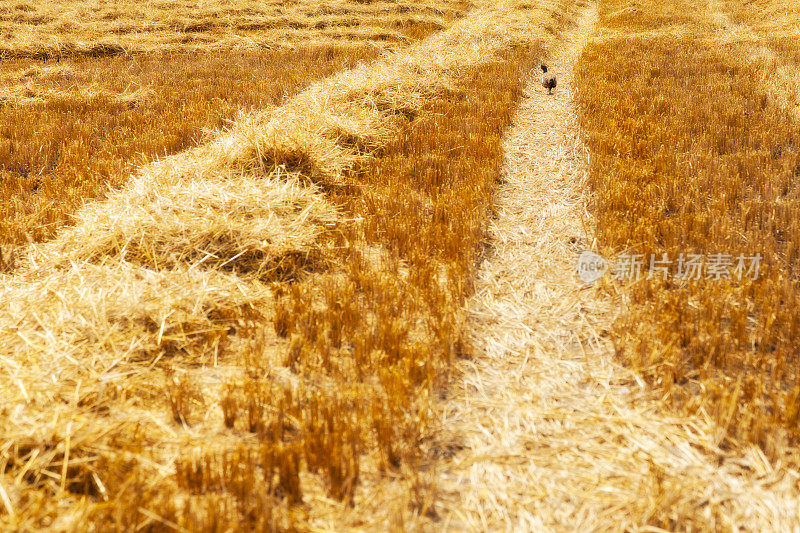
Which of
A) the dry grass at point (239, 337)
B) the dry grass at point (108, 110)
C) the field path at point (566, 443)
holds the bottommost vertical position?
the field path at point (566, 443)

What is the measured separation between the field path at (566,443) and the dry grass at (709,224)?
0.17 meters

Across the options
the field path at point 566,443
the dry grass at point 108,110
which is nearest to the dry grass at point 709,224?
the field path at point 566,443

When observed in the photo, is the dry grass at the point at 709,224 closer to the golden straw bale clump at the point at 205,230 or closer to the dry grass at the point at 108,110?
the golden straw bale clump at the point at 205,230

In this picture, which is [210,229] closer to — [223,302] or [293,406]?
[223,302]

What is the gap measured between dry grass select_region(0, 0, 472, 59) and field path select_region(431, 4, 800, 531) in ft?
36.3

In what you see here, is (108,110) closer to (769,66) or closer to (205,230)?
(205,230)

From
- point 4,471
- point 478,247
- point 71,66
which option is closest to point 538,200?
point 478,247

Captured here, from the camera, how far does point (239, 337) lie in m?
2.93

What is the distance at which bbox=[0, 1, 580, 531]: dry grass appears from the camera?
1.96 m

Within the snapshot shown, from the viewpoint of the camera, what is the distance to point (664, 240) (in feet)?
12.3

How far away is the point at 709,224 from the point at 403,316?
2.46 meters

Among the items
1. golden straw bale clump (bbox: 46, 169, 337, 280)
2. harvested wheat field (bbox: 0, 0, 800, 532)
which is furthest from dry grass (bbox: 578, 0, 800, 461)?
golden straw bale clump (bbox: 46, 169, 337, 280)

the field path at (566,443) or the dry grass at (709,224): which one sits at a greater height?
the dry grass at (709,224)

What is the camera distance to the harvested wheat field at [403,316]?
1972mm
